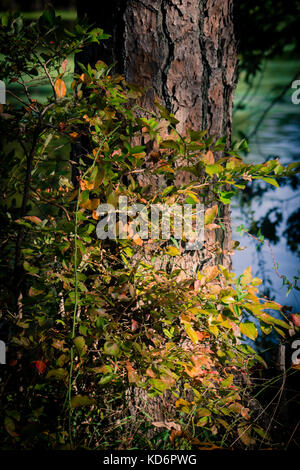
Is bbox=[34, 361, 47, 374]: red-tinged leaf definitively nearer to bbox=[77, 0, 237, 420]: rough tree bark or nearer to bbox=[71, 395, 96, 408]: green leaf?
bbox=[71, 395, 96, 408]: green leaf

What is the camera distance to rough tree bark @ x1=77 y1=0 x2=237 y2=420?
4.35 ft

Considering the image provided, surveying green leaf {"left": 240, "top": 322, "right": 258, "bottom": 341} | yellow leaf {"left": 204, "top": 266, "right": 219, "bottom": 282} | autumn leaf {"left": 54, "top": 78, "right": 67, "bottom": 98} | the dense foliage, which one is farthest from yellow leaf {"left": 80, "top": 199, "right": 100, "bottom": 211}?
green leaf {"left": 240, "top": 322, "right": 258, "bottom": 341}

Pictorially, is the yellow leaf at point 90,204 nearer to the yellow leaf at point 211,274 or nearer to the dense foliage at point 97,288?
the dense foliage at point 97,288

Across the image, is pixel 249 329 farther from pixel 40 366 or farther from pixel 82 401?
pixel 40 366

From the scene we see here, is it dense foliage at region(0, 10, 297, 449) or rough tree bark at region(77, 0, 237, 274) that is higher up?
rough tree bark at region(77, 0, 237, 274)

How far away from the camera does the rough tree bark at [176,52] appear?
1325 mm

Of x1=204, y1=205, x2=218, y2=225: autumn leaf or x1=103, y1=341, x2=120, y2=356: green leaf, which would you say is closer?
x1=103, y1=341, x2=120, y2=356: green leaf

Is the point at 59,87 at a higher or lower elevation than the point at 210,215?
higher

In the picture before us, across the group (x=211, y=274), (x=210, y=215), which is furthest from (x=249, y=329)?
(x=210, y=215)

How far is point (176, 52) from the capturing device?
53.6 inches

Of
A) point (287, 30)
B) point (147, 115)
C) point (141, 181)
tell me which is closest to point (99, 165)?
point (141, 181)

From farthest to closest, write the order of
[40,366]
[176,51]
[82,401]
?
[176,51] → [40,366] → [82,401]

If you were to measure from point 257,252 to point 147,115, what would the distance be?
6.51ft

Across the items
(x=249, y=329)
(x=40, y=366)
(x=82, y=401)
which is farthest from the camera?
(x=249, y=329)
